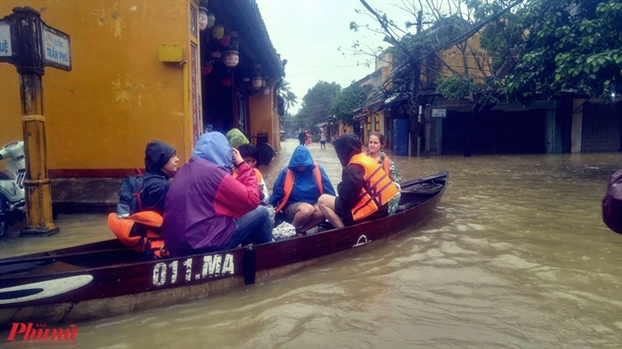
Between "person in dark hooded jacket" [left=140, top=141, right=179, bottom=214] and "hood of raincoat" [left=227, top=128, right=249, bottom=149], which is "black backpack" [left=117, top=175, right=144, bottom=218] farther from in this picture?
"hood of raincoat" [left=227, top=128, right=249, bottom=149]

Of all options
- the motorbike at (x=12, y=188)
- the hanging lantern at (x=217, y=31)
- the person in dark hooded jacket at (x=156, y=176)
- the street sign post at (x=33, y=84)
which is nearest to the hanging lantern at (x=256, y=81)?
the hanging lantern at (x=217, y=31)

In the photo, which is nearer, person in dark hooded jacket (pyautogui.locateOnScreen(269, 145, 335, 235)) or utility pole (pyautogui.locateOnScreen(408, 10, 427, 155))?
person in dark hooded jacket (pyautogui.locateOnScreen(269, 145, 335, 235))

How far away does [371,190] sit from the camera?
203 inches

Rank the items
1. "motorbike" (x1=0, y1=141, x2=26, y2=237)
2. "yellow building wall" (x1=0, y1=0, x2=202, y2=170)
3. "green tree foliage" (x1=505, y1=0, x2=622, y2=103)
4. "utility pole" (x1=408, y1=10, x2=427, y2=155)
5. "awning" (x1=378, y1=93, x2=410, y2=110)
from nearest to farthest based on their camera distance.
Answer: "motorbike" (x1=0, y1=141, x2=26, y2=237), "yellow building wall" (x1=0, y1=0, x2=202, y2=170), "green tree foliage" (x1=505, y1=0, x2=622, y2=103), "utility pole" (x1=408, y1=10, x2=427, y2=155), "awning" (x1=378, y1=93, x2=410, y2=110)

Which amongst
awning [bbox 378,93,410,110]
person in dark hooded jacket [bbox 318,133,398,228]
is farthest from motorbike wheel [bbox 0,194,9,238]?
awning [bbox 378,93,410,110]

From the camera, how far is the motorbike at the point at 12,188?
233 inches

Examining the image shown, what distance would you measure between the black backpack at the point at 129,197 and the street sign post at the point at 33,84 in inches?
104

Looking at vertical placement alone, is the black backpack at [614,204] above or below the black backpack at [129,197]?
above

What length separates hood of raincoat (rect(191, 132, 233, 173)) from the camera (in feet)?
12.9

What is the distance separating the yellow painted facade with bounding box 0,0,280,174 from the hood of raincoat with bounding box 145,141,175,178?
3.71 metres

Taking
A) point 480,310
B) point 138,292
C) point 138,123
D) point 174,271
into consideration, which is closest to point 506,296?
point 480,310

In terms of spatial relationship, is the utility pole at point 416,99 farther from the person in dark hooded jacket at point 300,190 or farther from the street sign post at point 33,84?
the street sign post at point 33,84

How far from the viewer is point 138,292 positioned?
3.59 meters

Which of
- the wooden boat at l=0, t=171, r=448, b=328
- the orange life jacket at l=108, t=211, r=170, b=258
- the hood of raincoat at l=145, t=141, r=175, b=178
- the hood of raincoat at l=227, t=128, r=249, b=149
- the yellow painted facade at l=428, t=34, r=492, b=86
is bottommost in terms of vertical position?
the wooden boat at l=0, t=171, r=448, b=328
